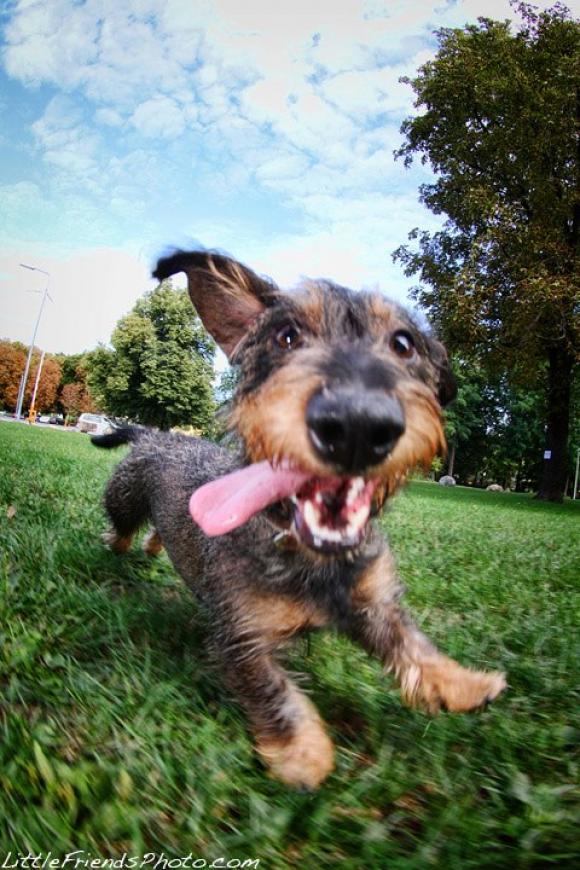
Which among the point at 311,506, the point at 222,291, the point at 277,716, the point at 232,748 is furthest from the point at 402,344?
the point at 232,748

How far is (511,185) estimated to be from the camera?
70.1 ft

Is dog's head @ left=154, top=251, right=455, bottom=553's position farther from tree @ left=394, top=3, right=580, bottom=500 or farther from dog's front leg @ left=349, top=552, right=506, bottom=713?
tree @ left=394, top=3, right=580, bottom=500

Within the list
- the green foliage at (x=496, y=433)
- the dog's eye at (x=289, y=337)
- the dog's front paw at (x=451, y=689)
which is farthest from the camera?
the green foliage at (x=496, y=433)

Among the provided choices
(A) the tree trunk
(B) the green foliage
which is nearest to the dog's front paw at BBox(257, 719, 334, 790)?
(A) the tree trunk

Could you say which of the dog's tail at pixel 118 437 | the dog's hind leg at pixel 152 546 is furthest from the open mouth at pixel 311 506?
the dog's tail at pixel 118 437

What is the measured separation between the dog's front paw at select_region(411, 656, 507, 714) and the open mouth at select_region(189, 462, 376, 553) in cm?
81

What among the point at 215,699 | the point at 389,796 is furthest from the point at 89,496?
the point at 389,796

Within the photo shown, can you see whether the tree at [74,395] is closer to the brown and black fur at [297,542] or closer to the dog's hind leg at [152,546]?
the dog's hind leg at [152,546]

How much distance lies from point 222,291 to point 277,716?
2.03m

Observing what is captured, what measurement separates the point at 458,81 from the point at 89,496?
852 inches

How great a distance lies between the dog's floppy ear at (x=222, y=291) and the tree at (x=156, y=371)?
34580mm

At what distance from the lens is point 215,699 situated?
2.46 metres

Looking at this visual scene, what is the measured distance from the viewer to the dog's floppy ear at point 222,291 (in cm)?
281

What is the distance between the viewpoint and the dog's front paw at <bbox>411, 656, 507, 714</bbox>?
7.70ft
